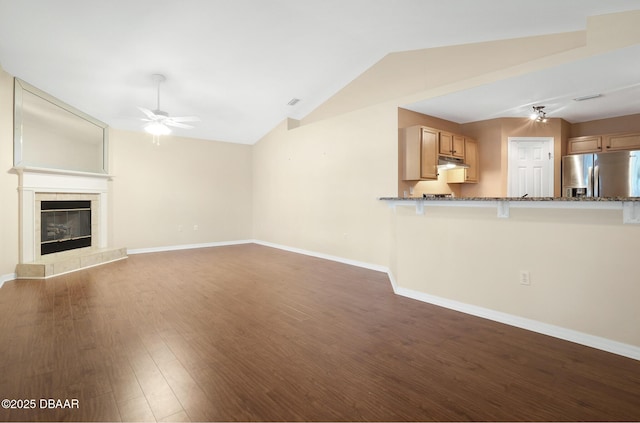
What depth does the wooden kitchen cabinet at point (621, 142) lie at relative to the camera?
4.75m

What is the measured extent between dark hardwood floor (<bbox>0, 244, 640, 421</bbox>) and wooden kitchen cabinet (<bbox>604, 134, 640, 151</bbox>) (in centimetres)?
422

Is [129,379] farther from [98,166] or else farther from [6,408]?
[98,166]

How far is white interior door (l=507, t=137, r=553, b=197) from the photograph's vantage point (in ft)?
17.3

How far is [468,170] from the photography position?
5.45 m

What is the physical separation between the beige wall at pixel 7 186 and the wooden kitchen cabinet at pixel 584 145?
8.68 metres

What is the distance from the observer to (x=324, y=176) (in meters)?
6.08

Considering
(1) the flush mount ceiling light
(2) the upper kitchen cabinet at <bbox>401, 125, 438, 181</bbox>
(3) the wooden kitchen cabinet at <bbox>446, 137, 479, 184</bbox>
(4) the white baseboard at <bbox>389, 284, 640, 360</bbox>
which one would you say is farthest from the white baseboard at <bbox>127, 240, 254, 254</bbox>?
(1) the flush mount ceiling light

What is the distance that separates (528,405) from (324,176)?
191 inches

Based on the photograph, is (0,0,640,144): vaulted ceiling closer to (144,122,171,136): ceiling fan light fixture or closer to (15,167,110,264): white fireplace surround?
(144,122,171,136): ceiling fan light fixture

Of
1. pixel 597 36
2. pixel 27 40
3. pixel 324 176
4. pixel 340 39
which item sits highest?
pixel 340 39

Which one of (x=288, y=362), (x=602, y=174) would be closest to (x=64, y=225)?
(x=288, y=362)

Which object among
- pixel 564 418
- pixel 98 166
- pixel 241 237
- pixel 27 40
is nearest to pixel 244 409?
pixel 564 418

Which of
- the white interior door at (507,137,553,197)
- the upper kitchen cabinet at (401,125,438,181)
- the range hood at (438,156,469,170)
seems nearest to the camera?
the upper kitchen cabinet at (401,125,438,181)

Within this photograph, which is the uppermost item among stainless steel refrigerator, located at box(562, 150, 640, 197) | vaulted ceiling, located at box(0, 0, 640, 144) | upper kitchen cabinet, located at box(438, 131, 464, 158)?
vaulted ceiling, located at box(0, 0, 640, 144)
